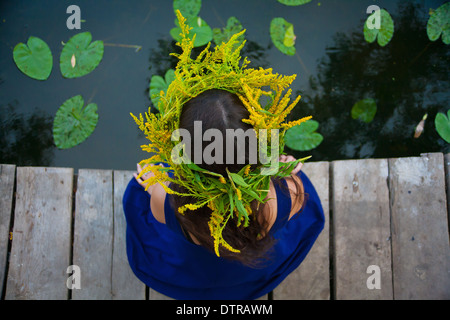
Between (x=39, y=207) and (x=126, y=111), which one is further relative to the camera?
(x=126, y=111)

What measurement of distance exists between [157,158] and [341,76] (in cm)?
169

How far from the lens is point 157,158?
0.92 m

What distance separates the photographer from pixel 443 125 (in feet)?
6.85

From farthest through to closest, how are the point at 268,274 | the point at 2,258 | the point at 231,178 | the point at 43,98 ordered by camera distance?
the point at 43,98 < the point at 2,258 < the point at 268,274 < the point at 231,178

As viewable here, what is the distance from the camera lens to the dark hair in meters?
0.85

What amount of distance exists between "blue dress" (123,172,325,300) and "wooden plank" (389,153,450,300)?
462mm

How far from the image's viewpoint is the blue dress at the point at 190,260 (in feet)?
4.95

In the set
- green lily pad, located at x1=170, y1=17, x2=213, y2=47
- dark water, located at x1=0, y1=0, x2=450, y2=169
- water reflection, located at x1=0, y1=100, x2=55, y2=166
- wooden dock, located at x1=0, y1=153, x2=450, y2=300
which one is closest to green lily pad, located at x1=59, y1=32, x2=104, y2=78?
dark water, located at x1=0, y1=0, x2=450, y2=169

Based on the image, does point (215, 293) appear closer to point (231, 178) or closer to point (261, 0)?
point (231, 178)

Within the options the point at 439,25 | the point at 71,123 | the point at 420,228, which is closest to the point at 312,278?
the point at 420,228

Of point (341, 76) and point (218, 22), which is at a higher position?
point (218, 22)

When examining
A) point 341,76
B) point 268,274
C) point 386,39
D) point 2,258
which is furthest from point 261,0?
point 2,258

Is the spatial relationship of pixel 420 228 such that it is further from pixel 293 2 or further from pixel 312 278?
pixel 293 2

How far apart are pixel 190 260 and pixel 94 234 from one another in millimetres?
568
